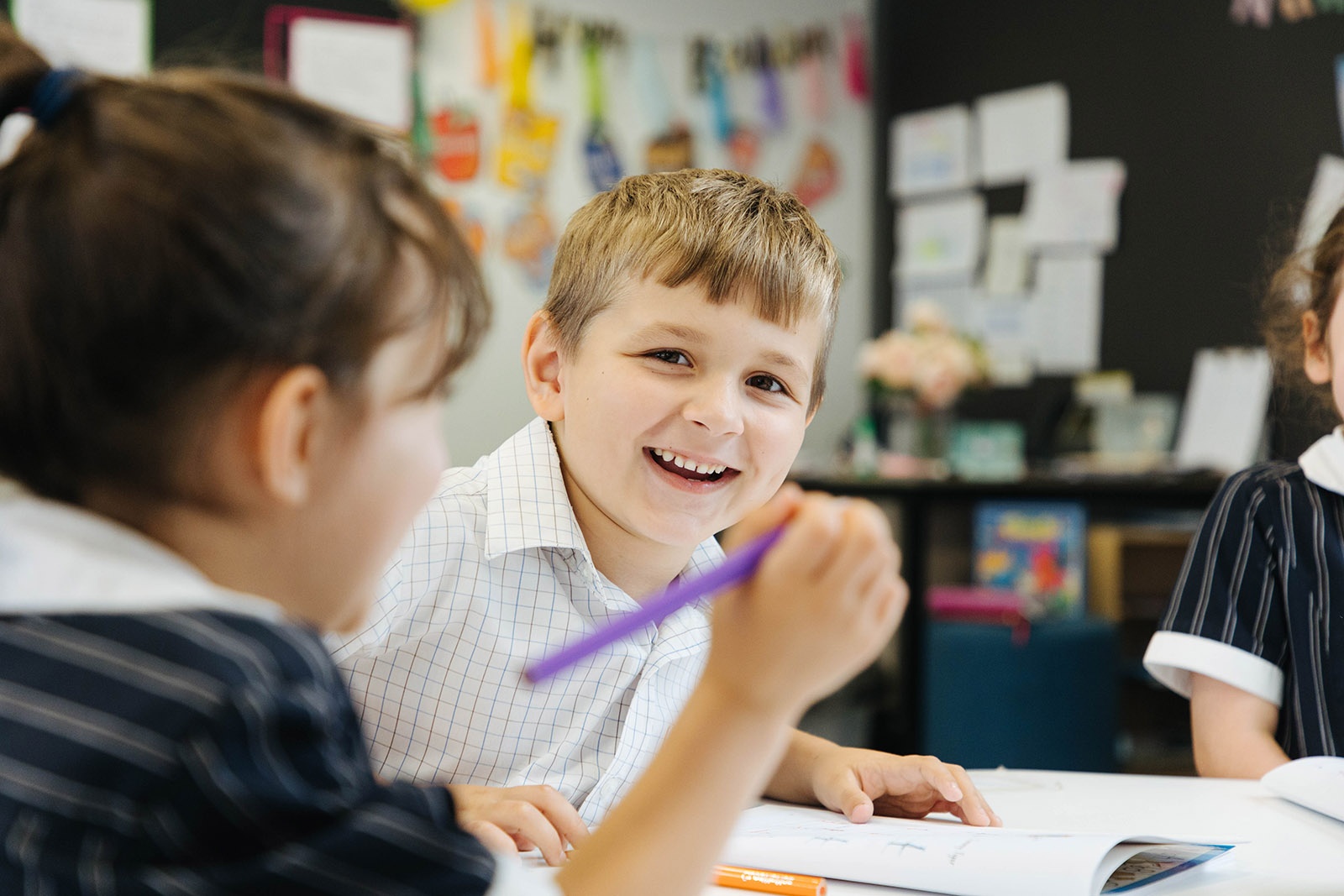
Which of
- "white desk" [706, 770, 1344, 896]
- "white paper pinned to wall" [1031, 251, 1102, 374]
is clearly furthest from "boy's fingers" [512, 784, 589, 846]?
"white paper pinned to wall" [1031, 251, 1102, 374]

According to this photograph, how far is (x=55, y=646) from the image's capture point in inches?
17.7

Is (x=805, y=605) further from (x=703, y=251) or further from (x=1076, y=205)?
(x=1076, y=205)

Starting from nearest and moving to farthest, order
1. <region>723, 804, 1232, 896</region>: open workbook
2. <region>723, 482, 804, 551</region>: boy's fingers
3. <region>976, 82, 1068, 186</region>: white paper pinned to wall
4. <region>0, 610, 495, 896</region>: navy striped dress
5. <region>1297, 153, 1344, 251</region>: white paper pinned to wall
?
1. <region>0, 610, 495, 896</region>: navy striped dress
2. <region>723, 482, 804, 551</region>: boy's fingers
3. <region>723, 804, 1232, 896</region>: open workbook
4. <region>1297, 153, 1344, 251</region>: white paper pinned to wall
5. <region>976, 82, 1068, 186</region>: white paper pinned to wall

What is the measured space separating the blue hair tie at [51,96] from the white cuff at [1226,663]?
40.7 inches

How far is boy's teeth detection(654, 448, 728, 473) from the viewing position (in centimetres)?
102

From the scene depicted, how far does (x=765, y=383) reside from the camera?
3.38ft

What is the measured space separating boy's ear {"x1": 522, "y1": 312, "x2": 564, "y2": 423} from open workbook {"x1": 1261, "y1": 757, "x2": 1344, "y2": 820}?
25.3 inches

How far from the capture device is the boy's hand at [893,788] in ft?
2.85

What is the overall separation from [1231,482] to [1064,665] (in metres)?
1.61

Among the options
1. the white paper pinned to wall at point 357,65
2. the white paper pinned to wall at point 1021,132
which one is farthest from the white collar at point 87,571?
the white paper pinned to wall at point 1021,132

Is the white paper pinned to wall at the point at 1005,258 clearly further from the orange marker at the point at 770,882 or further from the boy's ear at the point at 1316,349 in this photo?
the orange marker at the point at 770,882

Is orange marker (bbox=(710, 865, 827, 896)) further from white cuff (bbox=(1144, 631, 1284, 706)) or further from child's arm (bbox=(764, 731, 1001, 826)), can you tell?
white cuff (bbox=(1144, 631, 1284, 706))

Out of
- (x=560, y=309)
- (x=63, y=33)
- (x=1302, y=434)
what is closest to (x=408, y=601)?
(x=560, y=309)

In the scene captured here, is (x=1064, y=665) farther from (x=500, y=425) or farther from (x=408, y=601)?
(x=408, y=601)
